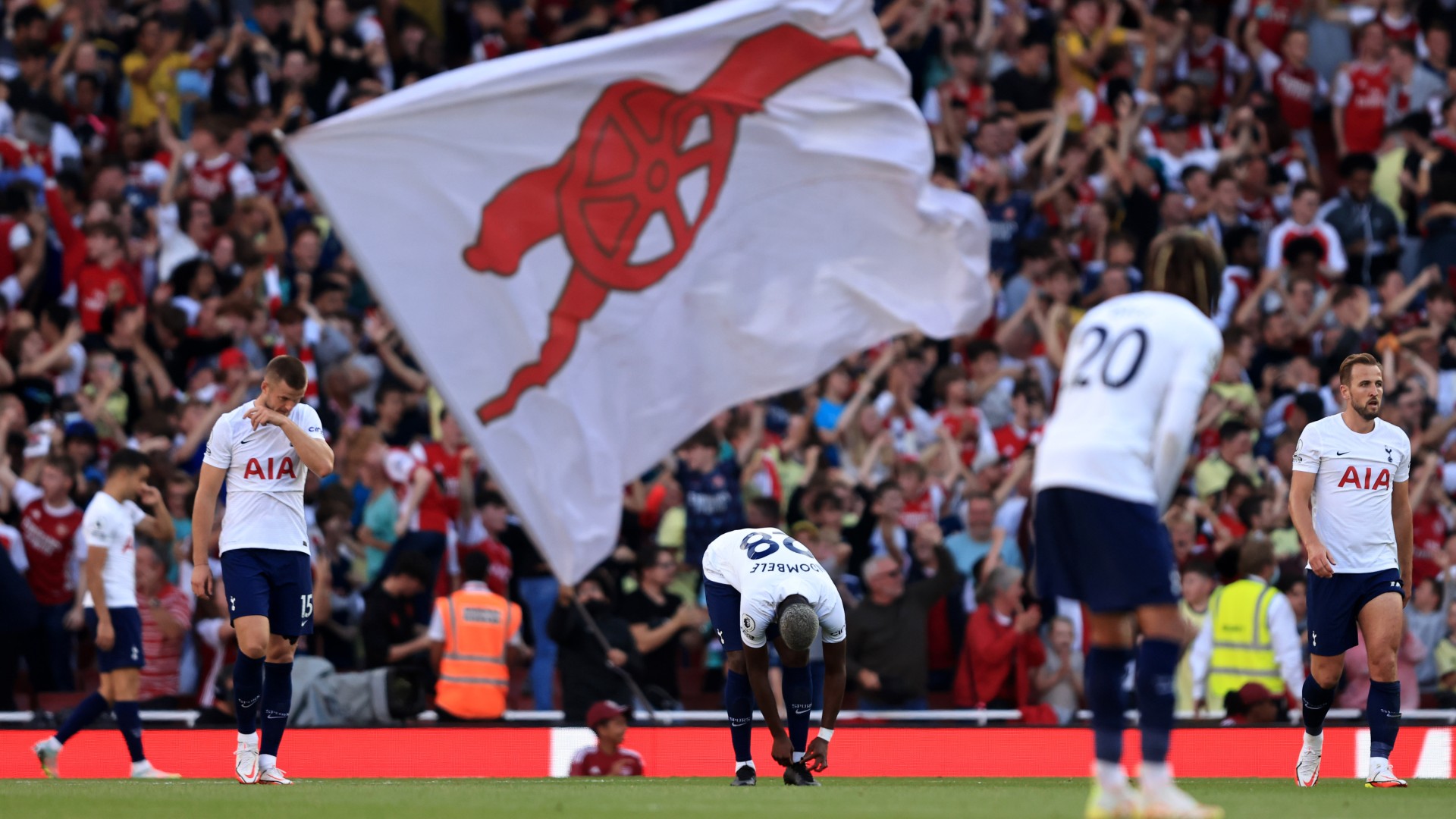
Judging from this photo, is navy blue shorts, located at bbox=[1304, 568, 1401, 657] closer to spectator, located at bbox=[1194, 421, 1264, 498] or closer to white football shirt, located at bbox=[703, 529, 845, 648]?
white football shirt, located at bbox=[703, 529, 845, 648]

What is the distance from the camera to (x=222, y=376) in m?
17.7

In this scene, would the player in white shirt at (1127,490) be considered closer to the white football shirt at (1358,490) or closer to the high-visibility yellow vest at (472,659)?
the white football shirt at (1358,490)

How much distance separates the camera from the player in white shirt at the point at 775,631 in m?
11.8

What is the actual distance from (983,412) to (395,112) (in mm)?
8284

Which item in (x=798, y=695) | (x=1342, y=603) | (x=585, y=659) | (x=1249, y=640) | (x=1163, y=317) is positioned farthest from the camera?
(x=585, y=659)

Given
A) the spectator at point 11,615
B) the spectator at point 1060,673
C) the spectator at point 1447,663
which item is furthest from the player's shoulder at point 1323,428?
the spectator at point 11,615

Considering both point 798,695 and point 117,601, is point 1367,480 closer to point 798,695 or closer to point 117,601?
point 798,695

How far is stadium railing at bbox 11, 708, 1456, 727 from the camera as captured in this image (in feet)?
48.4

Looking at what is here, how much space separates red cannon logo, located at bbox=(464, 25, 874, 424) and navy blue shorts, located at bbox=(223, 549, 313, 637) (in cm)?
157

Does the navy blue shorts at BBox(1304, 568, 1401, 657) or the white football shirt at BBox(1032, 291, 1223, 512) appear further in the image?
the navy blue shorts at BBox(1304, 568, 1401, 657)

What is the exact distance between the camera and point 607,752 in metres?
14.6

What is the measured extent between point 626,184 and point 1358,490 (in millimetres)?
5188

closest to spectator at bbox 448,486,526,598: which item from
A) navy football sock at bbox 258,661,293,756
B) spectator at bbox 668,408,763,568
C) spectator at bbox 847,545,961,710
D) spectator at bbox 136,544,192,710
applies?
spectator at bbox 668,408,763,568

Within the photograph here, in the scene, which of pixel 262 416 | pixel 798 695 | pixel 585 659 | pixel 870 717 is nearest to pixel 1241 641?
pixel 870 717
